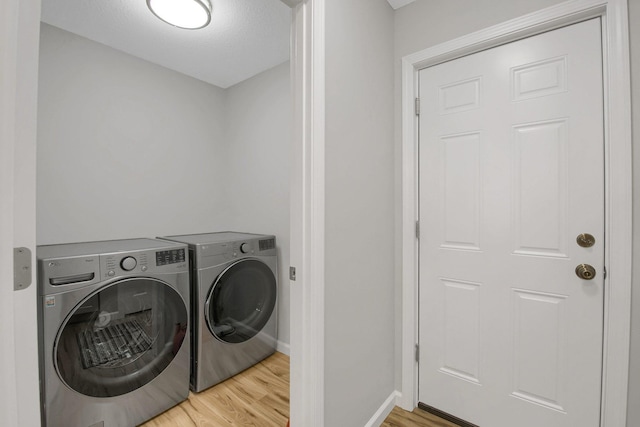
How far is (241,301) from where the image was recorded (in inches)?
85.7

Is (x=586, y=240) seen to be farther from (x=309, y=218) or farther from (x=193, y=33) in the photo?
(x=193, y=33)

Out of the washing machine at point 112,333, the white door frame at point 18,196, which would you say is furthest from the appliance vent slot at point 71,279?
the white door frame at point 18,196

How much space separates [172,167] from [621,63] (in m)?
2.96

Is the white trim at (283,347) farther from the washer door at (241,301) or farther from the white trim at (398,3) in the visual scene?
the white trim at (398,3)

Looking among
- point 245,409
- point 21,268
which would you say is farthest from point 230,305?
point 21,268

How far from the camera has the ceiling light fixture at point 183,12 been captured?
1.62m

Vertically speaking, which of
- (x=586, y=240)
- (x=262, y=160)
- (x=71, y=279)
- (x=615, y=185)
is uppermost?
(x=262, y=160)

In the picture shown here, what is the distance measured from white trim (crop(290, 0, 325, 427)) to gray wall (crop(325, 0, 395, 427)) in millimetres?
63

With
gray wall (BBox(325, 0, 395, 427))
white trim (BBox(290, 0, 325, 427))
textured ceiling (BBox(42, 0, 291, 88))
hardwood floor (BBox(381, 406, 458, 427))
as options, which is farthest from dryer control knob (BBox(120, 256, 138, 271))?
hardwood floor (BBox(381, 406, 458, 427))

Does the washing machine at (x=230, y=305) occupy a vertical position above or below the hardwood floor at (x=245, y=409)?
above

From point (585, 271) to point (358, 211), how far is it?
1.06 metres

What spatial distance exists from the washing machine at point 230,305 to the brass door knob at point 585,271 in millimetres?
1940

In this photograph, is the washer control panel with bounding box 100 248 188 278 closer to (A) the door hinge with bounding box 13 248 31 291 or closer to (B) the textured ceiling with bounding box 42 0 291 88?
(A) the door hinge with bounding box 13 248 31 291

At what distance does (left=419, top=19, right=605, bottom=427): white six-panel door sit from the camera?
130 centimetres
